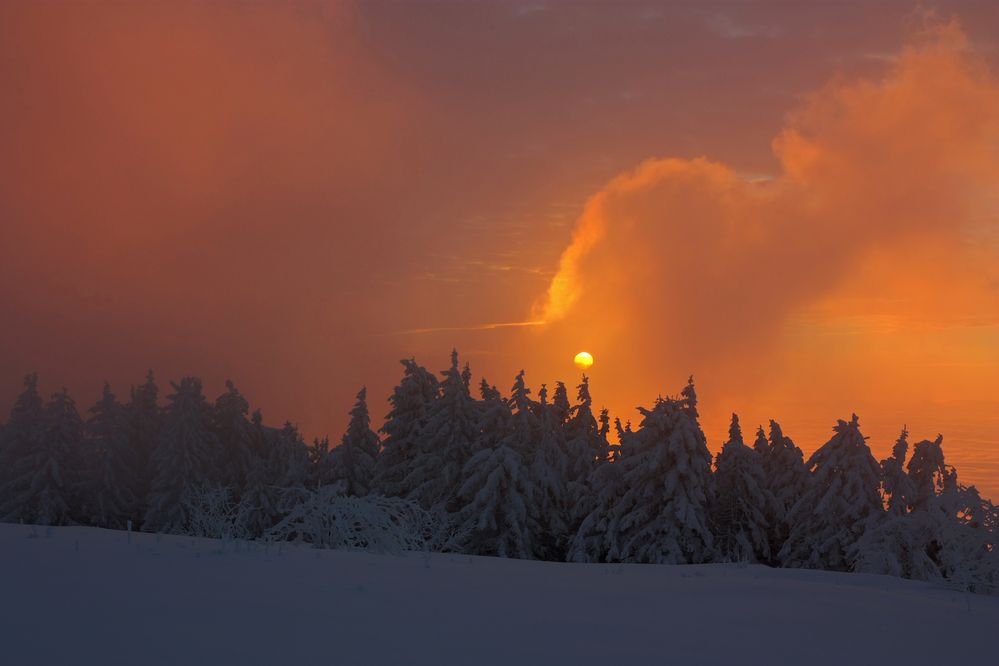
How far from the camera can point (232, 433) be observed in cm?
5322

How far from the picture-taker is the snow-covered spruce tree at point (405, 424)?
46.4 metres

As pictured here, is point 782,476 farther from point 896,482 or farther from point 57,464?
point 57,464

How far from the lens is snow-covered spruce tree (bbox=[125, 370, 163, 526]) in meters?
53.2

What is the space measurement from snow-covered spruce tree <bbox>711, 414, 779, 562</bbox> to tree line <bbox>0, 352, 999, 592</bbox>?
0.35 feet

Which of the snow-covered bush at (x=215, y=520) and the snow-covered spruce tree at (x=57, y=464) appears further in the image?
the snow-covered spruce tree at (x=57, y=464)

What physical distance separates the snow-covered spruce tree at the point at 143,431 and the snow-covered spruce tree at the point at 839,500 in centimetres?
4301

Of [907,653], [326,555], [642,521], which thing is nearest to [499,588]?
[326,555]

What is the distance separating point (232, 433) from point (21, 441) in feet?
43.5

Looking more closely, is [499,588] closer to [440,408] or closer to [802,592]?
[802,592]

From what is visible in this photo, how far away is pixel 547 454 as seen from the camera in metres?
45.7

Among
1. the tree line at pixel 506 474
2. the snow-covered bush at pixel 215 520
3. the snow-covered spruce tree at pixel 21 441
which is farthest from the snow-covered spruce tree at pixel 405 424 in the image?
the snow-covered spruce tree at pixel 21 441

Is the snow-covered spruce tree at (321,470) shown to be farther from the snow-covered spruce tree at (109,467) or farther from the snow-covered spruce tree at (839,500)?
the snow-covered spruce tree at (839,500)

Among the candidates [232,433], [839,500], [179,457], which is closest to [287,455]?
[232,433]

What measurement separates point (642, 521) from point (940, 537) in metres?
22.1
